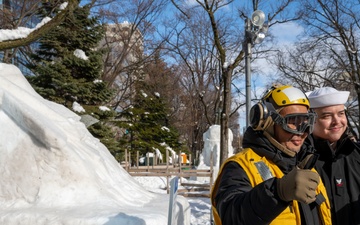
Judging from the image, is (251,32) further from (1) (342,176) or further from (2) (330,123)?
(1) (342,176)

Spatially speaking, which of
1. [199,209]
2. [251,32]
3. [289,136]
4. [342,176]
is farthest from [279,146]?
[199,209]

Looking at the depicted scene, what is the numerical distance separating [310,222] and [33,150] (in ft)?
9.58

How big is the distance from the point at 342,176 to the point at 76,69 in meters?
15.9

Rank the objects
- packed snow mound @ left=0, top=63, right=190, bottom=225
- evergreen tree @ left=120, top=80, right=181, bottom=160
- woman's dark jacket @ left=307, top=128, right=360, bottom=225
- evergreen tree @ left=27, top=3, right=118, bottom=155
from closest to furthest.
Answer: woman's dark jacket @ left=307, top=128, right=360, bottom=225
packed snow mound @ left=0, top=63, right=190, bottom=225
evergreen tree @ left=27, top=3, right=118, bottom=155
evergreen tree @ left=120, top=80, right=181, bottom=160

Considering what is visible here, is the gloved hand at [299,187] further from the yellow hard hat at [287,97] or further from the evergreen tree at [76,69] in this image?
the evergreen tree at [76,69]

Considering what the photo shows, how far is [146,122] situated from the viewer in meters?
33.8

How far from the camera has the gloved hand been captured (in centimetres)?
142

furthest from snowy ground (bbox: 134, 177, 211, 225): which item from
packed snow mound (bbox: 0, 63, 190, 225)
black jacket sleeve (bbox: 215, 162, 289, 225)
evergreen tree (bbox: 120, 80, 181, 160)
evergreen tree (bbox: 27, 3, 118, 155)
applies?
evergreen tree (bbox: 120, 80, 181, 160)

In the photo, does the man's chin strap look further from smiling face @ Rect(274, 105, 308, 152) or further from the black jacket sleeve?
the black jacket sleeve

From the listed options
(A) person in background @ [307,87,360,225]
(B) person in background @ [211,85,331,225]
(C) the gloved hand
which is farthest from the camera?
(A) person in background @ [307,87,360,225]

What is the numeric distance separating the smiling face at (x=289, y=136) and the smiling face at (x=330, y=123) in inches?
30.6

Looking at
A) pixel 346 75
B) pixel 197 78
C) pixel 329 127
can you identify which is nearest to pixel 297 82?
pixel 346 75

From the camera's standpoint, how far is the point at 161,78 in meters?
33.5

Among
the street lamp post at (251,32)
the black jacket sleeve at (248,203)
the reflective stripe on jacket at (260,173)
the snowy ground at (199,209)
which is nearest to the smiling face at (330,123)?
the reflective stripe on jacket at (260,173)
